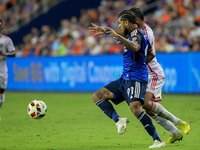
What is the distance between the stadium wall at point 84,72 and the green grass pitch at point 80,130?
1493mm

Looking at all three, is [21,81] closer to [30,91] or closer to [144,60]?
[30,91]

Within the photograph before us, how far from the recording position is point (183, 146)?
7.18 meters

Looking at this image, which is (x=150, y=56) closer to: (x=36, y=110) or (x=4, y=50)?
(x=36, y=110)

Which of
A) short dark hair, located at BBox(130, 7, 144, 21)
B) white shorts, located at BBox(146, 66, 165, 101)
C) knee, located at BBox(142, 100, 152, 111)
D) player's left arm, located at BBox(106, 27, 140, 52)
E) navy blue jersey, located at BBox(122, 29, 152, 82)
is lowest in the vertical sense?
knee, located at BBox(142, 100, 152, 111)

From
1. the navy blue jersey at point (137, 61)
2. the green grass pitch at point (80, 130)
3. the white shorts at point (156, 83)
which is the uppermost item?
the navy blue jersey at point (137, 61)

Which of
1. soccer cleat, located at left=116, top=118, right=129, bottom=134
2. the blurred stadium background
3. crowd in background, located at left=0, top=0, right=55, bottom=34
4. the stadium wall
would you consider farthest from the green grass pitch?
crowd in background, located at left=0, top=0, right=55, bottom=34

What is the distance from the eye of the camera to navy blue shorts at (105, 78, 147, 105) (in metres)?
6.88

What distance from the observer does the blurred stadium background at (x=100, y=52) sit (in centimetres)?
1706

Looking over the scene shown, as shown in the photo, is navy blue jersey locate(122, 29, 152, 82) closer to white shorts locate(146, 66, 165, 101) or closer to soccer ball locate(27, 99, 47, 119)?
white shorts locate(146, 66, 165, 101)

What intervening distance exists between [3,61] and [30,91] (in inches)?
454

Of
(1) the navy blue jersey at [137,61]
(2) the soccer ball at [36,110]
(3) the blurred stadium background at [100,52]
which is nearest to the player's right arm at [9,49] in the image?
(2) the soccer ball at [36,110]

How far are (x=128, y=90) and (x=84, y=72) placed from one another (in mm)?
12668

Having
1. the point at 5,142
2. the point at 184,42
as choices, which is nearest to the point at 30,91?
the point at 184,42

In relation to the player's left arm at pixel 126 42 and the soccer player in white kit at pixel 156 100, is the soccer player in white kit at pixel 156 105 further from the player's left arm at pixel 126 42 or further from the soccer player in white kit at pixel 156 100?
the player's left arm at pixel 126 42
